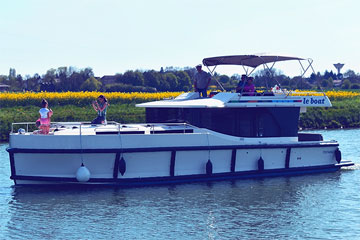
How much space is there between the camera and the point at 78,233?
1252cm

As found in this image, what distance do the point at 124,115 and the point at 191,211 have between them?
761 inches

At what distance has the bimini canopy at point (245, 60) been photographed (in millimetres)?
19125

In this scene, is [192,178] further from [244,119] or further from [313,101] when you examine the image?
[313,101]

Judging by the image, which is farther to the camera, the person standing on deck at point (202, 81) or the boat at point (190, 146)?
the person standing on deck at point (202, 81)

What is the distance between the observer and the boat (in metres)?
16.0

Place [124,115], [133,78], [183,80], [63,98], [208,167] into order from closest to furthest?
[208,167] < [124,115] < [63,98] < [183,80] < [133,78]

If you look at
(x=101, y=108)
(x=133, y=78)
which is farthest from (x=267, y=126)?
(x=133, y=78)

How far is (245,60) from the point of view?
19922mm

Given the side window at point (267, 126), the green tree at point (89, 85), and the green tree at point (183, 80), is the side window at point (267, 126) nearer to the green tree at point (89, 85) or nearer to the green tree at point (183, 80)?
the green tree at point (89, 85)

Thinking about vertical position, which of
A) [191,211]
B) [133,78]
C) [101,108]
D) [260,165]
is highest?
[133,78]

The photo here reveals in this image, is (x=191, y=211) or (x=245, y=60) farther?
(x=245, y=60)

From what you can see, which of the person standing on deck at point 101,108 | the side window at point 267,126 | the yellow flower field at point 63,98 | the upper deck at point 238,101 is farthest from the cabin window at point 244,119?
the yellow flower field at point 63,98

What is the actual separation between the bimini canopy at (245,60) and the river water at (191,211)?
3987 millimetres

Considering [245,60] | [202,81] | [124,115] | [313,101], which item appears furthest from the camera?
[124,115]
